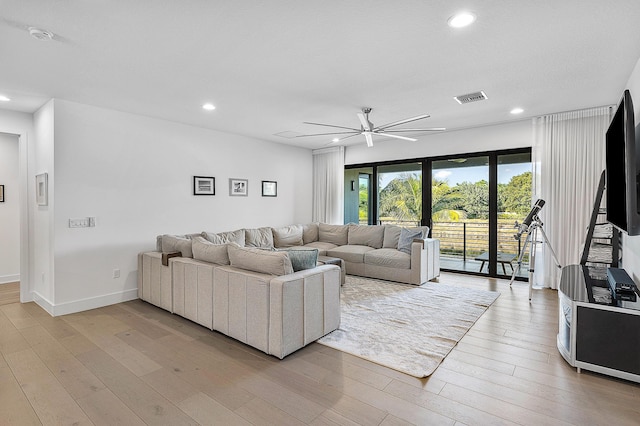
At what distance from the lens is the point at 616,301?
8.06ft

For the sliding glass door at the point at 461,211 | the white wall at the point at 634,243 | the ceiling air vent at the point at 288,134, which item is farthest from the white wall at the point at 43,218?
the white wall at the point at 634,243

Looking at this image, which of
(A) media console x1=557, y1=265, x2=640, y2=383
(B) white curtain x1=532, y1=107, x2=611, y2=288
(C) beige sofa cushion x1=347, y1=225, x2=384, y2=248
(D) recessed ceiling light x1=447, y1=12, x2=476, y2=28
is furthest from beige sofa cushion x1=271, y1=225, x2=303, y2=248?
(D) recessed ceiling light x1=447, y1=12, x2=476, y2=28

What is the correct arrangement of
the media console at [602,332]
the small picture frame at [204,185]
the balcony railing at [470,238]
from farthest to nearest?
the balcony railing at [470,238] < the small picture frame at [204,185] < the media console at [602,332]

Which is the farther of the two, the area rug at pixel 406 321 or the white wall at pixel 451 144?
the white wall at pixel 451 144

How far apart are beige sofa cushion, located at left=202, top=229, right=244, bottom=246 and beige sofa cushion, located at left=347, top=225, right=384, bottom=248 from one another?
2192mm

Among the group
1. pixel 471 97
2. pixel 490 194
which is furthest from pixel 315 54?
pixel 490 194

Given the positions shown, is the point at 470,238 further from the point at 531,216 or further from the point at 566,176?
the point at 566,176

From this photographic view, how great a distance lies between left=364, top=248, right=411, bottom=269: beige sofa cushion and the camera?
521cm

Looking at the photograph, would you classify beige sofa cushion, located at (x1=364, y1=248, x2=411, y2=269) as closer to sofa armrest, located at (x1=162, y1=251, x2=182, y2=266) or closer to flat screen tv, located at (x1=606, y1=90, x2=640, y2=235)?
flat screen tv, located at (x1=606, y1=90, x2=640, y2=235)

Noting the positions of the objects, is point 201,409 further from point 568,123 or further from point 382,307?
point 568,123

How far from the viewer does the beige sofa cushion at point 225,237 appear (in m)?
4.82

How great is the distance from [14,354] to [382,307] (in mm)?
3634

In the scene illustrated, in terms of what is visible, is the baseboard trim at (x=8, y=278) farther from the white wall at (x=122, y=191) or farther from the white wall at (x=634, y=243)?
the white wall at (x=634, y=243)

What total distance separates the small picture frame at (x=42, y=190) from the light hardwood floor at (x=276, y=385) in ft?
5.06
